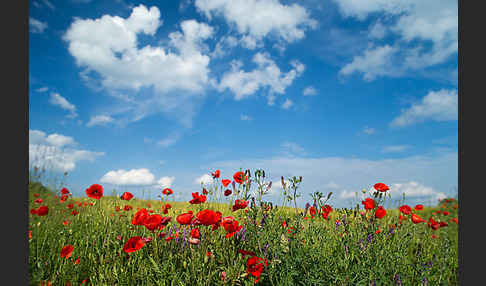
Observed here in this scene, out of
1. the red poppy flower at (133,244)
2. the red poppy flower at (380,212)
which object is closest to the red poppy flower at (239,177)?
the red poppy flower at (133,244)

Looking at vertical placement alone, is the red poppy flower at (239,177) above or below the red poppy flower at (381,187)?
above

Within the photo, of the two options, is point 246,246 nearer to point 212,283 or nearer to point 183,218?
point 212,283

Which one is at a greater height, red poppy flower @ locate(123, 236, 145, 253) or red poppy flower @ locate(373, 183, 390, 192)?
red poppy flower @ locate(373, 183, 390, 192)

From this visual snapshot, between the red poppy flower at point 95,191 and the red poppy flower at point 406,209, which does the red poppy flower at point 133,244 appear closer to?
the red poppy flower at point 95,191

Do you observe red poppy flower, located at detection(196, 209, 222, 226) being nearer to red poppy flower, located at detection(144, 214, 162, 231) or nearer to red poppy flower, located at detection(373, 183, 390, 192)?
red poppy flower, located at detection(144, 214, 162, 231)

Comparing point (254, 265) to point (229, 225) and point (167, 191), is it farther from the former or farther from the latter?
point (167, 191)

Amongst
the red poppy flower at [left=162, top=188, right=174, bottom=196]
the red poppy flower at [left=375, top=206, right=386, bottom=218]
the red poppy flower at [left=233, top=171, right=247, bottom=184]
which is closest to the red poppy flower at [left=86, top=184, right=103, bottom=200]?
the red poppy flower at [left=162, top=188, right=174, bottom=196]

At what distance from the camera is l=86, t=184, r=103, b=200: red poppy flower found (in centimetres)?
338

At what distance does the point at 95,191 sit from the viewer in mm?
3432

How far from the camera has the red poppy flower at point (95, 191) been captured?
3.38 metres

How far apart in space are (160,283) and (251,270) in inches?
33.4

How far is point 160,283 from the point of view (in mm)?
2566

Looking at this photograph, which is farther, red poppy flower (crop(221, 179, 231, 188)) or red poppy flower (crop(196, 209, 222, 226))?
red poppy flower (crop(221, 179, 231, 188))

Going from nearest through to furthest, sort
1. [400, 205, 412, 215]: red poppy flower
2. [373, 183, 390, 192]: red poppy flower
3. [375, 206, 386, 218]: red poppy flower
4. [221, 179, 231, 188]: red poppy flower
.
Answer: [375, 206, 386, 218]: red poppy flower → [373, 183, 390, 192]: red poppy flower → [221, 179, 231, 188]: red poppy flower → [400, 205, 412, 215]: red poppy flower
